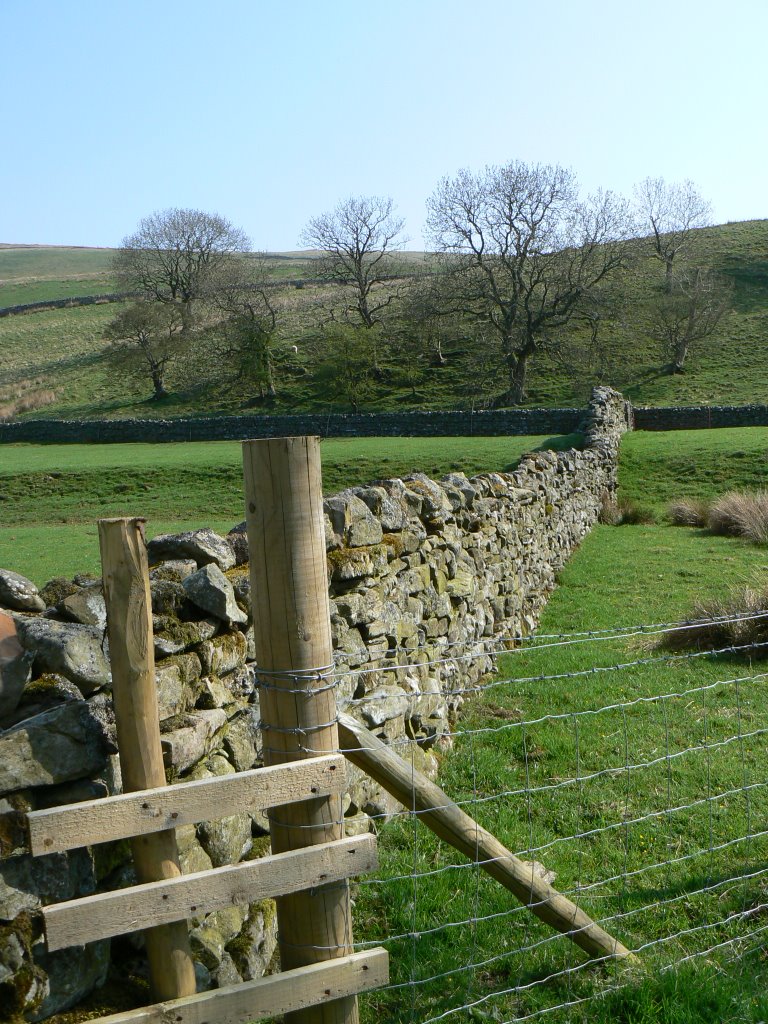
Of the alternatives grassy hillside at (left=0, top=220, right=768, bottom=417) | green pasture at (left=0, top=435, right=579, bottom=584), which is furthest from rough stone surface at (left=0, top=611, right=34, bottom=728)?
grassy hillside at (left=0, top=220, right=768, bottom=417)

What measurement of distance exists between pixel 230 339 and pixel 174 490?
40967 millimetres

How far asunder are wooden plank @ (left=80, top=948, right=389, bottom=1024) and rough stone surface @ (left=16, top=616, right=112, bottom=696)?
1188 mm

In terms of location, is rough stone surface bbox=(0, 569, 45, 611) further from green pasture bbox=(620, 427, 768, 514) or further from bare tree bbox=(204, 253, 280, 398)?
bare tree bbox=(204, 253, 280, 398)

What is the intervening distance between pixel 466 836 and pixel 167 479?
24.5 metres

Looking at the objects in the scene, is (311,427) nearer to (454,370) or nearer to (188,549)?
(454,370)

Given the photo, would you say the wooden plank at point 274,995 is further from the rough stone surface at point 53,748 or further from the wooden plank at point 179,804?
the rough stone surface at point 53,748

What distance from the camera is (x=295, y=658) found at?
10.7 feet

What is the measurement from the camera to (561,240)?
56.1m

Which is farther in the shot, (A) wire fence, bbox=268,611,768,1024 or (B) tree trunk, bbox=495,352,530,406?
(B) tree trunk, bbox=495,352,530,406

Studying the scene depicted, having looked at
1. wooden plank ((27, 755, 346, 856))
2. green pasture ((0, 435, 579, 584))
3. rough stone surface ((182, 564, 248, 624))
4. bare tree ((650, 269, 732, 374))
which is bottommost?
green pasture ((0, 435, 579, 584))

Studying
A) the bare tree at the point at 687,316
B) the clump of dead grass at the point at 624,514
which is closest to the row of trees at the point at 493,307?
the bare tree at the point at 687,316

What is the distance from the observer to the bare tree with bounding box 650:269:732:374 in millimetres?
55188

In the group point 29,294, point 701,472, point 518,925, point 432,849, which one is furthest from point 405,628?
point 29,294

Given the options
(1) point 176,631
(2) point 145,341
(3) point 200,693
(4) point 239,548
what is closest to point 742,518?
(4) point 239,548
